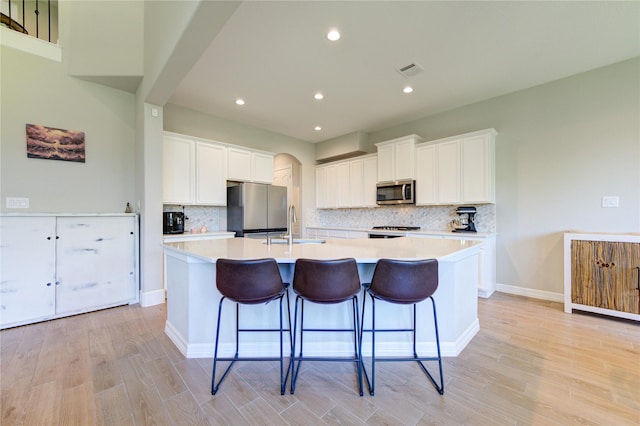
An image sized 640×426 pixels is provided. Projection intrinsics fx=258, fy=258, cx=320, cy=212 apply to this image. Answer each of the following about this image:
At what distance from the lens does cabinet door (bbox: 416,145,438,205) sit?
4.17 metres

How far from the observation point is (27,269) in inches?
105

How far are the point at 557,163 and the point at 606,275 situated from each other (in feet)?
4.77

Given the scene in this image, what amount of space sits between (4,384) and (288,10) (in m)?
3.42

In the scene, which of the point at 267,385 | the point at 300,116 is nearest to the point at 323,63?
the point at 300,116

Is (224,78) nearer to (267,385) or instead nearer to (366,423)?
(267,385)

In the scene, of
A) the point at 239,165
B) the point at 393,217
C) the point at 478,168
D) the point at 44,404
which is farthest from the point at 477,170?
the point at 44,404

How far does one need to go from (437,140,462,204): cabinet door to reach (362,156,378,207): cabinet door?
1.23 meters

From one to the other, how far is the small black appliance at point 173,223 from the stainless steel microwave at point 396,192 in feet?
11.1

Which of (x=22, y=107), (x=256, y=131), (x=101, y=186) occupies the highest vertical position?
(x=256, y=131)

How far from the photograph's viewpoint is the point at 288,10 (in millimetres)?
2172

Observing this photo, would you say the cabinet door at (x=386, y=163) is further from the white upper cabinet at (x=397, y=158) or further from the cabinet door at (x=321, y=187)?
the cabinet door at (x=321, y=187)

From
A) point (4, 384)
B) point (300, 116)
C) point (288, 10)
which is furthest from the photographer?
point (300, 116)

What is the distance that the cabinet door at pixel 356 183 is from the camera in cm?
525

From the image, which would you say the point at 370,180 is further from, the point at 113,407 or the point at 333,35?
the point at 113,407
